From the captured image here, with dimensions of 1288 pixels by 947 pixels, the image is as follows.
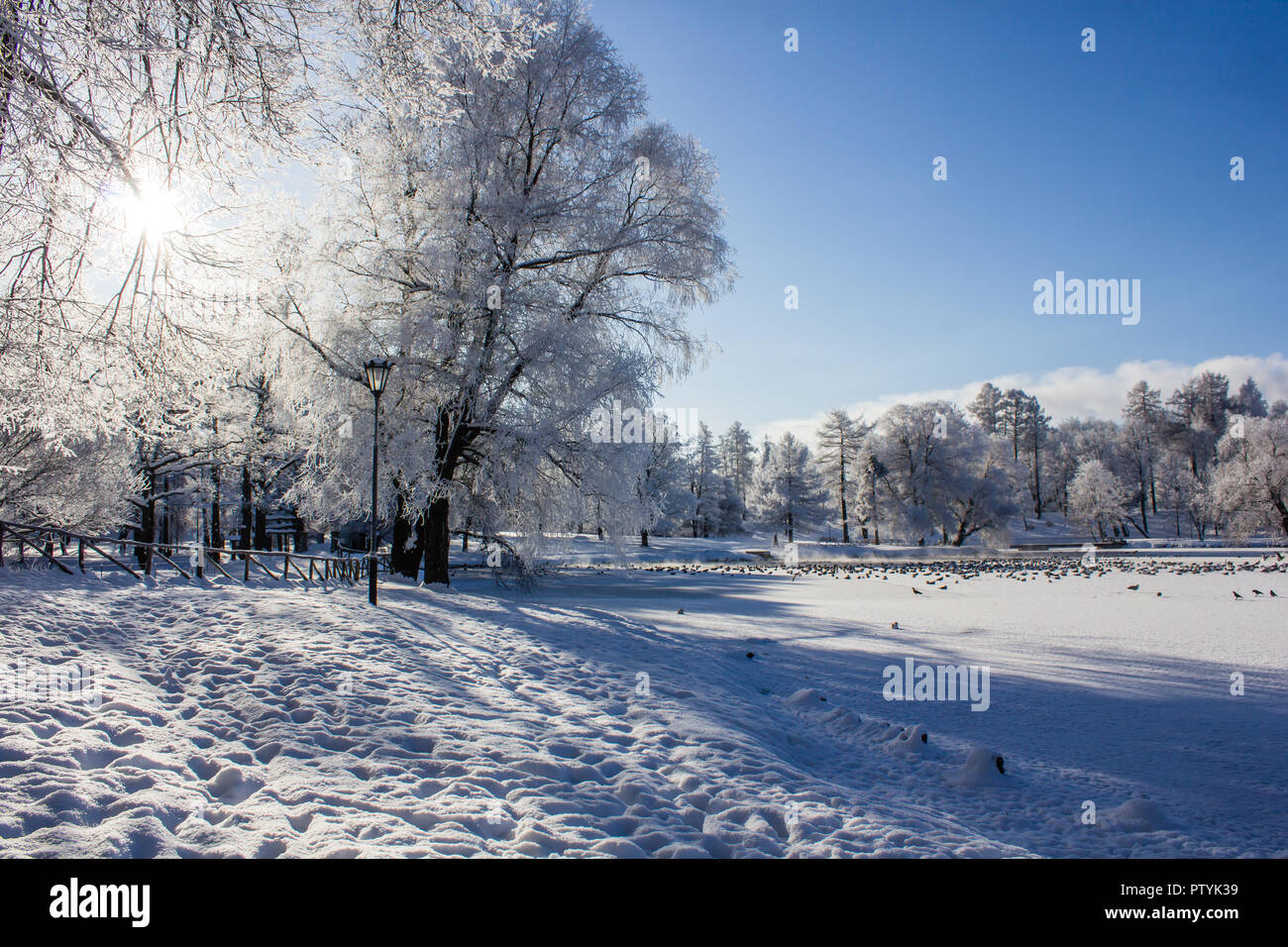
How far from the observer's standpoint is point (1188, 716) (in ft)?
22.3

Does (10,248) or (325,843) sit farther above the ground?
(10,248)

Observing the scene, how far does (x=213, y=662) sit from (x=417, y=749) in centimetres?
281

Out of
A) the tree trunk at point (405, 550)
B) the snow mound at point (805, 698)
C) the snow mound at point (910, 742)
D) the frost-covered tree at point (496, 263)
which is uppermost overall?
the frost-covered tree at point (496, 263)

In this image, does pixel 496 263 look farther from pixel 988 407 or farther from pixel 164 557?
pixel 988 407

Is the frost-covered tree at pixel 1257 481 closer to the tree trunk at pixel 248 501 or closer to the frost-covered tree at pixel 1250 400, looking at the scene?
the frost-covered tree at pixel 1250 400

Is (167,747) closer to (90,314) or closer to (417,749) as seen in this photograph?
(417,749)

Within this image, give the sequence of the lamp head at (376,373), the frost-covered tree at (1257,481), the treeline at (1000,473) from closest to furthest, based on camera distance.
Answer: the lamp head at (376,373)
the frost-covered tree at (1257,481)
the treeline at (1000,473)

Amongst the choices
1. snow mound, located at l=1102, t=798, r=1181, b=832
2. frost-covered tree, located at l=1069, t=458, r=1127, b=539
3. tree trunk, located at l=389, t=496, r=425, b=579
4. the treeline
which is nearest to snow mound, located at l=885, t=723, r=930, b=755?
snow mound, located at l=1102, t=798, r=1181, b=832

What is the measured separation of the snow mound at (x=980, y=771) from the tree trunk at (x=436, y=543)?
39.1ft

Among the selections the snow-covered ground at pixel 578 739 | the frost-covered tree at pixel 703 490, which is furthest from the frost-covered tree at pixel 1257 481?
the snow-covered ground at pixel 578 739

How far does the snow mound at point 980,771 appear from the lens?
17.1ft

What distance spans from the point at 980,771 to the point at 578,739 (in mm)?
3373

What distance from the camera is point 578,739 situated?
5.23 meters
